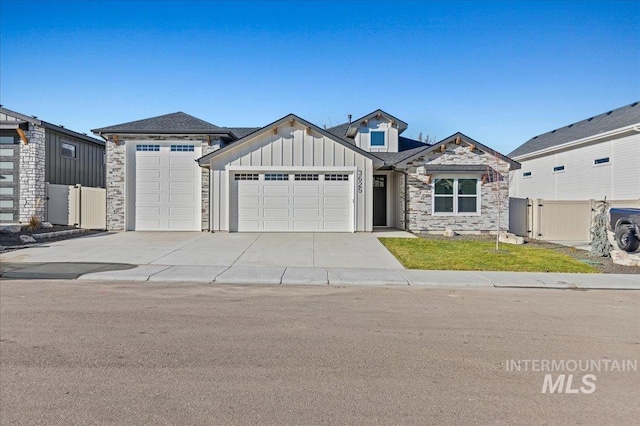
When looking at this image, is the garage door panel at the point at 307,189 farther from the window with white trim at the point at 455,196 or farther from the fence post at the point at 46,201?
the fence post at the point at 46,201

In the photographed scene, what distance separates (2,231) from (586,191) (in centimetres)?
2637

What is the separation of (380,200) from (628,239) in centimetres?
1063

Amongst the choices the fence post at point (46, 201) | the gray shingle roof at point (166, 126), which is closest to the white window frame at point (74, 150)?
the fence post at point (46, 201)

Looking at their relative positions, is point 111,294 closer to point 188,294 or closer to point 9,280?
point 188,294

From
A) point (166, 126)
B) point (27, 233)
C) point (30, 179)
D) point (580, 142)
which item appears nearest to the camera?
point (27, 233)

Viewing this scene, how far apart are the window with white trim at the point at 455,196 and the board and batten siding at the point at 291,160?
10.4 feet

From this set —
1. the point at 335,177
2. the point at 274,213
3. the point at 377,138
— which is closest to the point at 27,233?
the point at 274,213

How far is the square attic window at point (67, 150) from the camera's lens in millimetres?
20703

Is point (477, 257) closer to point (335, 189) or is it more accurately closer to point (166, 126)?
point (335, 189)

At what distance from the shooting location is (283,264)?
10891 mm

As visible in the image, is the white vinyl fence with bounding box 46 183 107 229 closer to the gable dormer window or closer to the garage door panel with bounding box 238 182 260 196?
the garage door panel with bounding box 238 182 260 196

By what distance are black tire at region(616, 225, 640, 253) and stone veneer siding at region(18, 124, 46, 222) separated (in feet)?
74.6

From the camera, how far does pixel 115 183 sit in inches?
733

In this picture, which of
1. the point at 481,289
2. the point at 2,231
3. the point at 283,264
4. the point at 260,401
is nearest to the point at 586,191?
the point at 481,289
